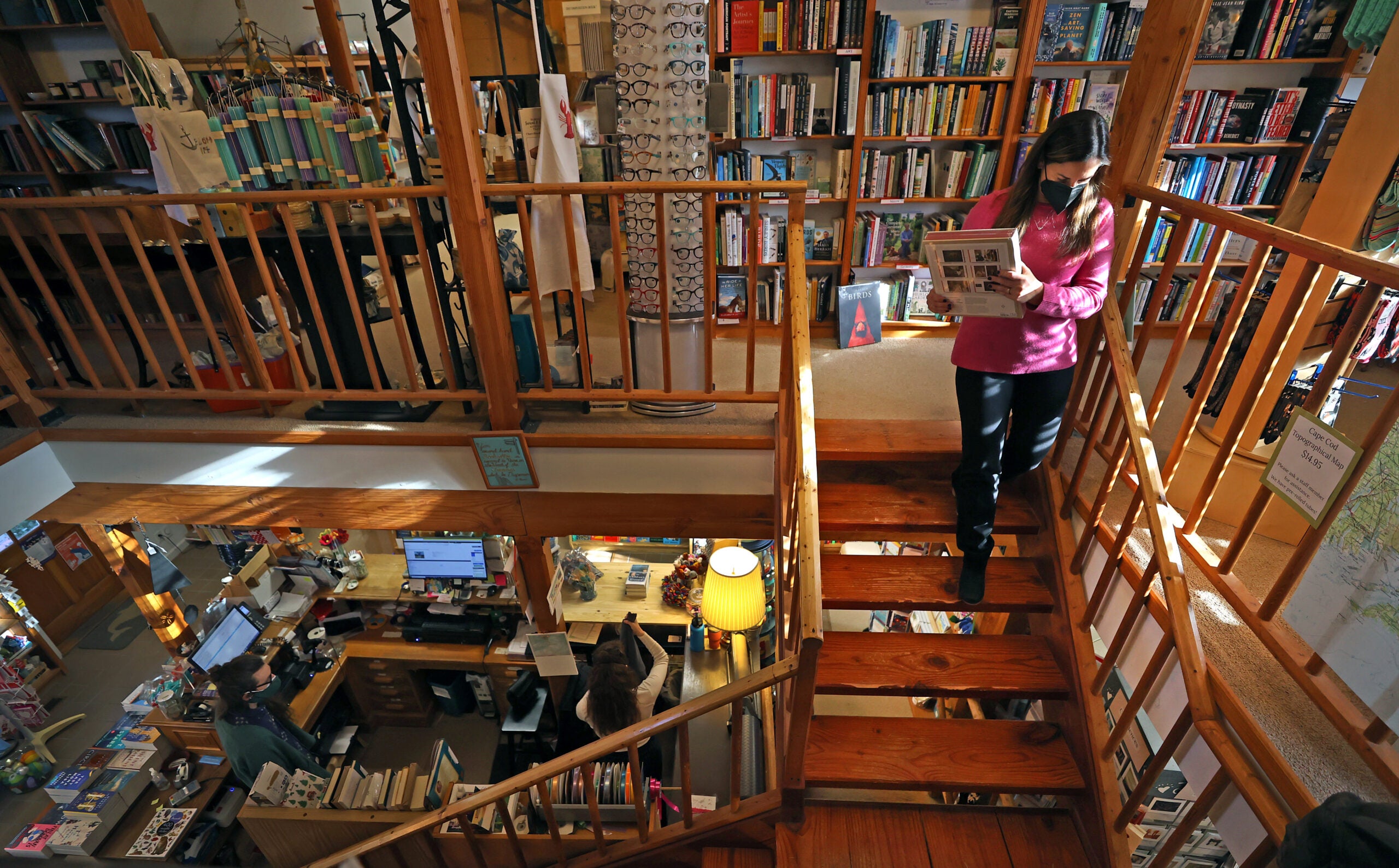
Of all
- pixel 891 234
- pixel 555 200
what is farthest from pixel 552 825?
pixel 891 234

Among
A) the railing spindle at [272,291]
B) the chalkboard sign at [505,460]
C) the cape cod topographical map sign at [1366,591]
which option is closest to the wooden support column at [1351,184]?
the cape cod topographical map sign at [1366,591]

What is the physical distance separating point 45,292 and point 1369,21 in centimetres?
544

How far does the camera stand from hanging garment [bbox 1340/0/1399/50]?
2398 millimetres

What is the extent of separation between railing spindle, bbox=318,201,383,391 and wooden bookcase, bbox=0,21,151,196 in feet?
10.9

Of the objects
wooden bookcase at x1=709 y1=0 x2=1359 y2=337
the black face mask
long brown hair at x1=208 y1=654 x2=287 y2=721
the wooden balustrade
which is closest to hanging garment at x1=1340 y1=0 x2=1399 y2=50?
wooden bookcase at x1=709 y1=0 x2=1359 y2=337

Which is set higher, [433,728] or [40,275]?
[40,275]

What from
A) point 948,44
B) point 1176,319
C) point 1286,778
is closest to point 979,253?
point 1286,778

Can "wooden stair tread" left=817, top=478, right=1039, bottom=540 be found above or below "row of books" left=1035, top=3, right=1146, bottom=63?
below

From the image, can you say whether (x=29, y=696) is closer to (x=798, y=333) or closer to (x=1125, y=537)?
(x=798, y=333)

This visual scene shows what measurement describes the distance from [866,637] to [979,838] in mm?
684

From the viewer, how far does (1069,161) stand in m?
1.61

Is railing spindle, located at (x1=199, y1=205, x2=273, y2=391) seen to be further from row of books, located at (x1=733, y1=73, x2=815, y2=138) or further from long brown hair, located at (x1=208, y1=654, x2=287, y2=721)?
row of books, located at (x1=733, y1=73, x2=815, y2=138)

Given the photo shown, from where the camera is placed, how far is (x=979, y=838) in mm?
2029

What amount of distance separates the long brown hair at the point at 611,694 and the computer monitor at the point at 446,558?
1195 mm
